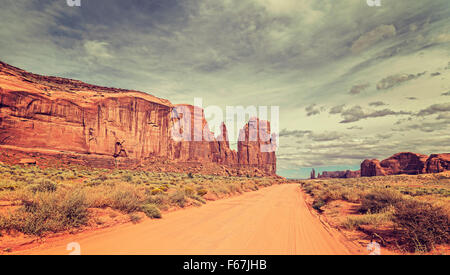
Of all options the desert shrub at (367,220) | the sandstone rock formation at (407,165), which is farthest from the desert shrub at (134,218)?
the sandstone rock formation at (407,165)

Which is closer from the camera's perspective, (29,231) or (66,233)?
(29,231)

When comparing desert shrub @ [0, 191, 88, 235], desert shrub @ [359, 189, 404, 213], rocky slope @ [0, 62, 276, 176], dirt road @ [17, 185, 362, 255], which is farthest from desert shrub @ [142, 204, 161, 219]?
rocky slope @ [0, 62, 276, 176]

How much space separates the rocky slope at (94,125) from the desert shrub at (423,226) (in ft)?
186

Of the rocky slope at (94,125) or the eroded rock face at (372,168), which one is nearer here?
the rocky slope at (94,125)

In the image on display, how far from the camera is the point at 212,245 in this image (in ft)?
17.2

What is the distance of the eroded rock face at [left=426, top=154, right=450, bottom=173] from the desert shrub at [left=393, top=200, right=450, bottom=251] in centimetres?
10391

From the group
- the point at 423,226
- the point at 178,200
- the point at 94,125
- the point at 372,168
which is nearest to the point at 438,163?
the point at 372,168

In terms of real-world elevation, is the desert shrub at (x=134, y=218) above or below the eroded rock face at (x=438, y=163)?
above

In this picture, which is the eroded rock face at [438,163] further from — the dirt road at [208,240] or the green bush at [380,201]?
the dirt road at [208,240]

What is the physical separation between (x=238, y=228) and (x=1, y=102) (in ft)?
199

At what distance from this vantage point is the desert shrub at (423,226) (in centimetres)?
530

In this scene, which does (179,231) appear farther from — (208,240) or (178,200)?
(178,200)
